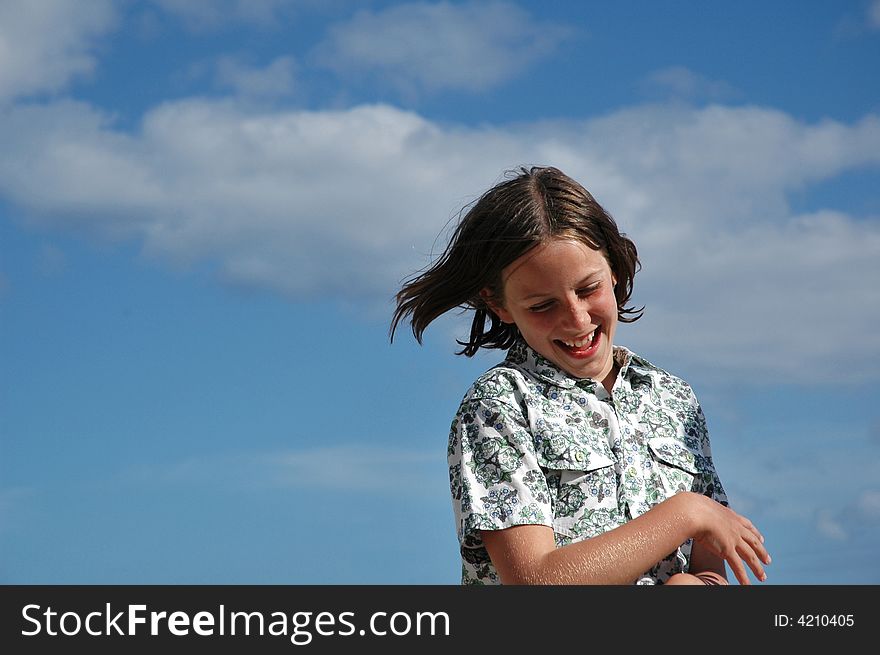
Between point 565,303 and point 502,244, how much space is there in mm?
286

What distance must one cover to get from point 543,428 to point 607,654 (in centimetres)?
74

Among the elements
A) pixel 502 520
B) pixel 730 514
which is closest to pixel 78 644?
pixel 502 520

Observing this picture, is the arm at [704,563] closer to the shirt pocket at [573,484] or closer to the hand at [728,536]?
the hand at [728,536]

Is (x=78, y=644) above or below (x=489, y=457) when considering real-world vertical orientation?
below

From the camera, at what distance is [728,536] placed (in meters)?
3.35

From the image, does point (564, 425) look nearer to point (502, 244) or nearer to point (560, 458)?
point (560, 458)

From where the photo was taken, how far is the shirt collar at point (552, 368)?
12.3ft

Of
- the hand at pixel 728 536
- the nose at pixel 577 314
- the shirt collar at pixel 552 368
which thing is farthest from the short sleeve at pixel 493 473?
the hand at pixel 728 536

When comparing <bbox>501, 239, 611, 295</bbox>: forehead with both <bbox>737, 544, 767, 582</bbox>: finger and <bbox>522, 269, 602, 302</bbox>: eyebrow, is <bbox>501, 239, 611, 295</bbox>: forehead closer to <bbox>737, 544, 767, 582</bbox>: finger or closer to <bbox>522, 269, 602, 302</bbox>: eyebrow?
<bbox>522, 269, 602, 302</bbox>: eyebrow

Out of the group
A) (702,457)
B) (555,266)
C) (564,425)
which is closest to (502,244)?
(555,266)

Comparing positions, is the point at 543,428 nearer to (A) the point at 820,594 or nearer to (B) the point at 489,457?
(B) the point at 489,457

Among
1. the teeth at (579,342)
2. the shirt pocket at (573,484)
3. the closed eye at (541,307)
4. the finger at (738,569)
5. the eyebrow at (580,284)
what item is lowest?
the finger at (738,569)

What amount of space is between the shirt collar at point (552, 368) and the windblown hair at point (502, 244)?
0.17 metres

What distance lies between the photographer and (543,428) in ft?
11.7
